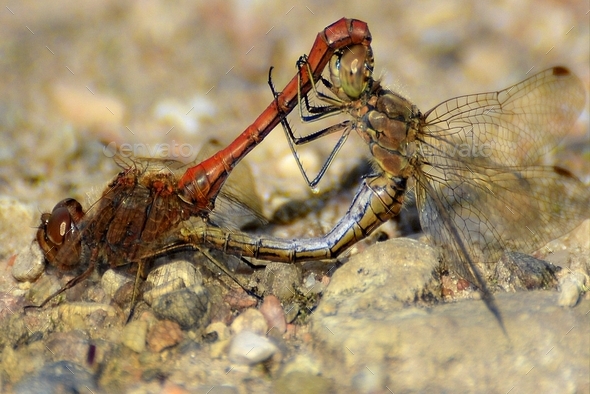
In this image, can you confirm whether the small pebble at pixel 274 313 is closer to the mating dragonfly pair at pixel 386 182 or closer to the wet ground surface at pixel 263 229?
the wet ground surface at pixel 263 229

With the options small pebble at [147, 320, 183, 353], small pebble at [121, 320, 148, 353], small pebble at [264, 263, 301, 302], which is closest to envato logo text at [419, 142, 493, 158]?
small pebble at [264, 263, 301, 302]

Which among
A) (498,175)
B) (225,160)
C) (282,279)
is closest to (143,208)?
(225,160)

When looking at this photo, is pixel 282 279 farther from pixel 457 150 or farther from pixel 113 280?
pixel 457 150

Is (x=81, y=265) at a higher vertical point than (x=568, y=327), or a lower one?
higher

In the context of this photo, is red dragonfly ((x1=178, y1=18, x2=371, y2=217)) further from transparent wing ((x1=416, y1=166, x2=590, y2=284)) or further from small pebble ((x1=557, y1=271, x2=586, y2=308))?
small pebble ((x1=557, y1=271, x2=586, y2=308))

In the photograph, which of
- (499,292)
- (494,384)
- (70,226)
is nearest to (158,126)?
(70,226)

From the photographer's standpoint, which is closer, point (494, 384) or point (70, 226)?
point (494, 384)

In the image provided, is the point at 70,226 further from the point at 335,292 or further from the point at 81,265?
the point at 335,292
